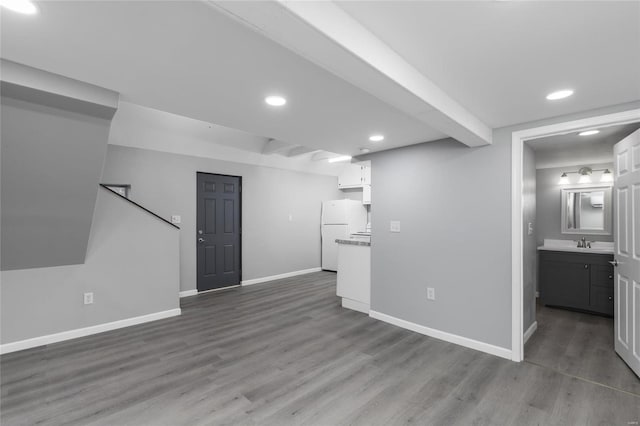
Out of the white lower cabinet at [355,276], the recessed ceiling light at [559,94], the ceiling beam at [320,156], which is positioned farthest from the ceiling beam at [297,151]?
the recessed ceiling light at [559,94]

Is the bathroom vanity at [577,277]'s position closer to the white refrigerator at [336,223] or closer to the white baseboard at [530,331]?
the white baseboard at [530,331]

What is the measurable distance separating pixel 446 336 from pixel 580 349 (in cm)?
128

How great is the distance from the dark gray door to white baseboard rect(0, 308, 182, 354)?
4.41 ft

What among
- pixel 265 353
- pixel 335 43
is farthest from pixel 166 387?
pixel 335 43

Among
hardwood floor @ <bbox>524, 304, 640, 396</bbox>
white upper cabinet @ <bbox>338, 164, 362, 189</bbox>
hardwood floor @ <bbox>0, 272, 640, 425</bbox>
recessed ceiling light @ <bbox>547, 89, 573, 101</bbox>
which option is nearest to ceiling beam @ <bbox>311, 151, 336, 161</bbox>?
white upper cabinet @ <bbox>338, 164, 362, 189</bbox>

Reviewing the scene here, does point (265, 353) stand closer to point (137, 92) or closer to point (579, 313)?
point (137, 92)

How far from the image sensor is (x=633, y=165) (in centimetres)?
251

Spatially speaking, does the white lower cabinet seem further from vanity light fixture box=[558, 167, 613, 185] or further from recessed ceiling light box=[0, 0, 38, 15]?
recessed ceiling light box=[0, 0, 38, 15]

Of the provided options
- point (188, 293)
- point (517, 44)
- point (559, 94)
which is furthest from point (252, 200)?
point (517, 44)

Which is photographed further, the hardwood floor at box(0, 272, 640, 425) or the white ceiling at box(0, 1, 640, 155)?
the hardwood floor at box(0, 272, 640, 425)

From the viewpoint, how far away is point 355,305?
436 cm

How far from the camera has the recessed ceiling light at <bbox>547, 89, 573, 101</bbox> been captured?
2.19 meters

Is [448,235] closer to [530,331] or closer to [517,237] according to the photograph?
[517,237]

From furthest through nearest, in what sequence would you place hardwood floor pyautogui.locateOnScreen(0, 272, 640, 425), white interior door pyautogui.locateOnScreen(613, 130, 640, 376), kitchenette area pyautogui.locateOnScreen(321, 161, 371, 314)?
kitchenette area pyautogui.locateOnScreen(321, 161, 371, 314) < white interior door pyautogui.locateOnScreen(613, 130, 640, 376) < hardwood floor pyautogui.locateOnScreen(0, 272, 640, 425)
